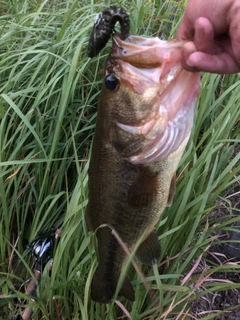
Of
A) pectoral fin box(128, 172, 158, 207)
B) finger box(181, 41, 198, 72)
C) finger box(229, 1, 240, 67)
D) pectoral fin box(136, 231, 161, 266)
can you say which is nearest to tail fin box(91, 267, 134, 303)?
pectoral fin box(136, 231, 161, 266)

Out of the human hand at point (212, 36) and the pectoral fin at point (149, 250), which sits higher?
the human hand at point (212, 36)

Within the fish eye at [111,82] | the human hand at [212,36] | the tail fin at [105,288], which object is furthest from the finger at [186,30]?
the tail fin at [105,288]

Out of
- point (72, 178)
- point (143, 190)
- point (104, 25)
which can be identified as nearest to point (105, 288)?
point (143, 190)

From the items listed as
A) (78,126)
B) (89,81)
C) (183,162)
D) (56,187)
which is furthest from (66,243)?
(89,81)

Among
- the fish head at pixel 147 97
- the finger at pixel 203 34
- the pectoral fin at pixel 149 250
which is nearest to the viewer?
the finger at pixel 203 34

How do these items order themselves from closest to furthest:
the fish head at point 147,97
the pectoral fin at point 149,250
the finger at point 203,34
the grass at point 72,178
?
the finger at point 203,34 → the fish head at point 147,97 → the pectoral fin at point 149,250 → the grass at point 72,178

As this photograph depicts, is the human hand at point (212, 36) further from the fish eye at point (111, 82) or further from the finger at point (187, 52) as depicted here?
the fish eye at point (111, 82)

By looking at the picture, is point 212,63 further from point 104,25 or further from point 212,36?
point 104,25
